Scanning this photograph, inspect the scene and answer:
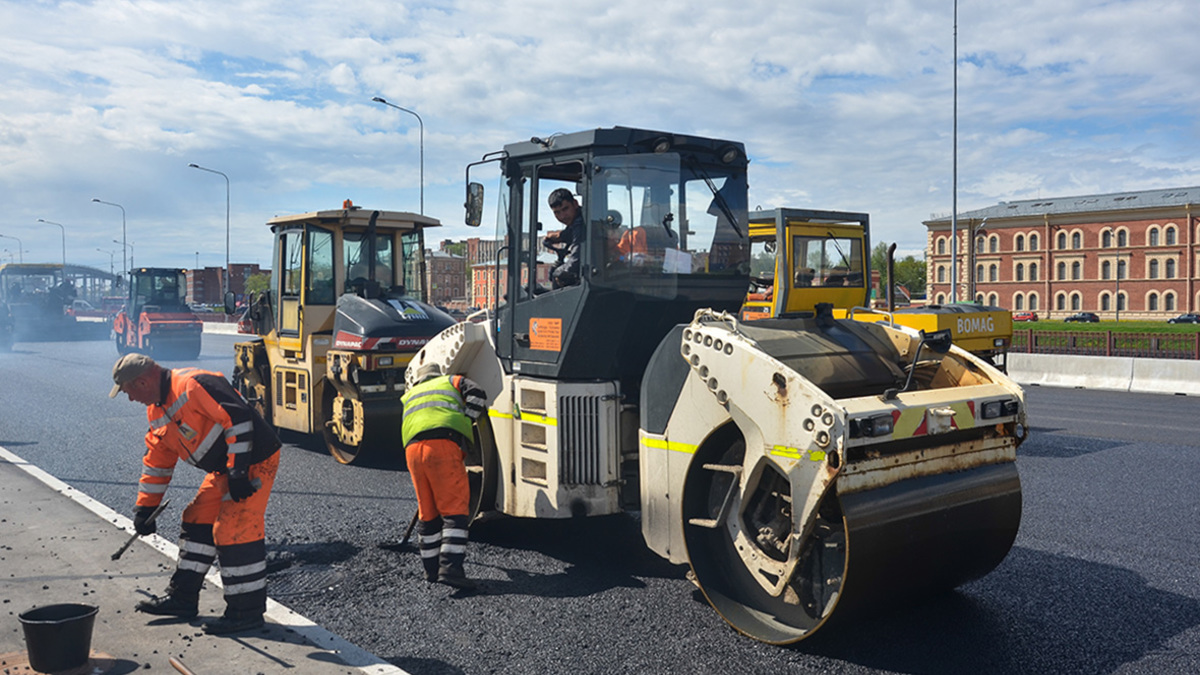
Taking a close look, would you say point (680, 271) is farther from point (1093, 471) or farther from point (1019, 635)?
point (1093, 471)

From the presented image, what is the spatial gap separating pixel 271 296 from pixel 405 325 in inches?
84.9

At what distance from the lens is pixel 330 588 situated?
5512 mm

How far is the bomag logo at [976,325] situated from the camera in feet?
37.6

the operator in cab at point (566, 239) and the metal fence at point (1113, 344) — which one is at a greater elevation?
the operator in cab at point (566, 239)

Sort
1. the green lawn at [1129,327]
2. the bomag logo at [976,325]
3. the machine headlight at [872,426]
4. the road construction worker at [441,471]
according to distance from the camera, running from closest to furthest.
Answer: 1. the machine headlight at [872,426]
2. the road construction worker at [441,471]
3. the bomag logo at [976,325]
4. the green lawn at [1129,327]

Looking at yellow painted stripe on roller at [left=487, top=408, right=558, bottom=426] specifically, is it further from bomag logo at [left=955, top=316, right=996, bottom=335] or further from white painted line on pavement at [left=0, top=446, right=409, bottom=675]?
bomag logo at [left=955, top=316, right=996, bottom=335]

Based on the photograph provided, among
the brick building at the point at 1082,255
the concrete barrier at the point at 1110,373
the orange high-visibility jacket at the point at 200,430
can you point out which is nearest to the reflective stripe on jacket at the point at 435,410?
the orange high-visibility jacket at the point at 200,430

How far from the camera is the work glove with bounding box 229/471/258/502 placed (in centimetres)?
480

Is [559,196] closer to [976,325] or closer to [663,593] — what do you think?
[663,593]

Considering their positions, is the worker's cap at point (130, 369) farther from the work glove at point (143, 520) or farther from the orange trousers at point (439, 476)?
the orange trousers at point (439, 476)

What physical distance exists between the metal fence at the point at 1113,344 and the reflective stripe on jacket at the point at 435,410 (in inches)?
634

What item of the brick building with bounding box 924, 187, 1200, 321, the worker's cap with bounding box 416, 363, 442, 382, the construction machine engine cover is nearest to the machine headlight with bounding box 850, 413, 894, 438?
the worker's cap with bounding box 416, 363, 442, 382

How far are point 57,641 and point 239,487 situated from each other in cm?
106

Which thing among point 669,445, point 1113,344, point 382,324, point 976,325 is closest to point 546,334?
point 669,445
